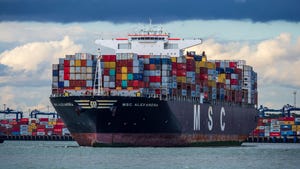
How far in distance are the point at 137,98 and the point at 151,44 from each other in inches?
786

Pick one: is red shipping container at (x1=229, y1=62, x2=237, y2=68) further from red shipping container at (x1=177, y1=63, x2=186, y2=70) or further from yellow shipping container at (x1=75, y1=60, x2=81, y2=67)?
yellow shipping container at (x1=75, y1=60, x2=81, y2=67)

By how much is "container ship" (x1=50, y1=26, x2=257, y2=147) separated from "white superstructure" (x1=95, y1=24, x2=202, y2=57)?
0.31 metres

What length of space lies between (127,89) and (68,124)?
6923 millimetres

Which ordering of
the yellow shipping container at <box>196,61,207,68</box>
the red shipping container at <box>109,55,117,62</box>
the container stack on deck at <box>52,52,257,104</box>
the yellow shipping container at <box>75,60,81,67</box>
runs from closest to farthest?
the container stack on deck at <box>52,52,257,104</box> < the red shipping container at <box>109,55,117,62</box> < the yellow shipping container at <box>75,60,81,67</box> < the yellow shipping container at <box>196,61,207,68</box>

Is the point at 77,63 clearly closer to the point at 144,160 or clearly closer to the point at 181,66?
the point at 181,66

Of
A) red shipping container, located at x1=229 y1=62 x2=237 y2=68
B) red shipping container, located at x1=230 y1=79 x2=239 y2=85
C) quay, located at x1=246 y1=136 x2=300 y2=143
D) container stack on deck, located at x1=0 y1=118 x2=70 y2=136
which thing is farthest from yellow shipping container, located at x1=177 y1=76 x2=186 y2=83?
container stack on deck, located at x1=0 y1=118 x2=70 y2=136

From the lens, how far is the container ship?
315ft

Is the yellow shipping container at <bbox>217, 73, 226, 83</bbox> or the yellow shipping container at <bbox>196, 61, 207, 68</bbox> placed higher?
the yellow shipping container at <bbox>196, 61, 207, 68</bbox>

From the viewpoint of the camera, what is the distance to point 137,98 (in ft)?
316

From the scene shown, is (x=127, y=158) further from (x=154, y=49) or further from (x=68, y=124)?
(x=154, y=49)

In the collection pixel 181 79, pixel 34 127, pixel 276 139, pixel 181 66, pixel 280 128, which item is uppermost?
pixel 181 66

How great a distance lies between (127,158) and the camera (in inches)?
3300

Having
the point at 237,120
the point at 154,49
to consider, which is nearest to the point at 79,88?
the point at 154,49

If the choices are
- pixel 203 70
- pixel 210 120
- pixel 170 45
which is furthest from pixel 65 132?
pixel 203 70
